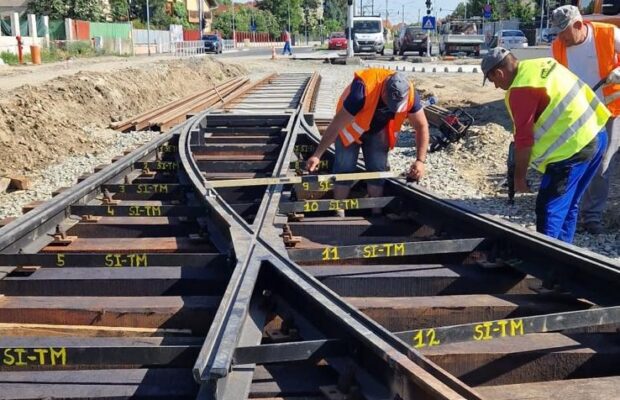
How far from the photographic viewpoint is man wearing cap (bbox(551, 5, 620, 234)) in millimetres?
5887

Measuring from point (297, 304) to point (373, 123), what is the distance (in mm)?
2834

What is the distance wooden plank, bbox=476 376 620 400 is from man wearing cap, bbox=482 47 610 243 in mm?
2078

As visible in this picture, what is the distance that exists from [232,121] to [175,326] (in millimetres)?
7508

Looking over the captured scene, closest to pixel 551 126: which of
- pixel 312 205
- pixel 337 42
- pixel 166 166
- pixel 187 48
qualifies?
pixel 312 205

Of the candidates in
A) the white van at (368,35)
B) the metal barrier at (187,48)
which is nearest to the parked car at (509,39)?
the white van at (368,35)

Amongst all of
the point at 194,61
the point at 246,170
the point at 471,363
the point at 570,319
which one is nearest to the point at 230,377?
the point at 471,363

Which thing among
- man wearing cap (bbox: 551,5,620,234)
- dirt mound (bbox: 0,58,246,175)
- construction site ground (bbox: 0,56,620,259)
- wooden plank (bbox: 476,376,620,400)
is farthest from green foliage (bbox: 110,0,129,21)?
wooden plank (bbox: 476,376,620,400)

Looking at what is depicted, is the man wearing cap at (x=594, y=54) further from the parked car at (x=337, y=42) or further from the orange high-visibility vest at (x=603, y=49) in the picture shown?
the parked car at (x=337, y=42)

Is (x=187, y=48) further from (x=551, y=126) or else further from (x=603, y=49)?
(x=551, y=126)

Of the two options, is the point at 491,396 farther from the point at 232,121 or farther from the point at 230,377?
the point at 232,121

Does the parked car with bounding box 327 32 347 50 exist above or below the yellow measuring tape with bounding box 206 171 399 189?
above

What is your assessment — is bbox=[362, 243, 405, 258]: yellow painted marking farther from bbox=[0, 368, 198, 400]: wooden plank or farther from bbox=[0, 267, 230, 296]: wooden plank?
bbox=[0, 368, 198, 400]: wooden plank

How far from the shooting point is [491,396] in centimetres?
286

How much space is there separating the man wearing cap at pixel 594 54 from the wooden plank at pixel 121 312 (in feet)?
13.2
